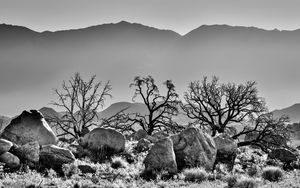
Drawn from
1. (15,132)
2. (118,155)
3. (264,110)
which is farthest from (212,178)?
(264,110)

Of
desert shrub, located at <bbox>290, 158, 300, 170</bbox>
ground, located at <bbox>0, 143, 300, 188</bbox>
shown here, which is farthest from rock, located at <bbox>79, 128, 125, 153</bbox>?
desert shrub, located at <bbox>290, 158, 300, 170</bbox>

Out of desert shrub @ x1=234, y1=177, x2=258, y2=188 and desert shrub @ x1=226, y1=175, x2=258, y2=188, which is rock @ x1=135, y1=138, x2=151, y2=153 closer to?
desert shrub @ x1=226, y1=175, x2=258, y2=188

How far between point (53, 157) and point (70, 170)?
174 centimetres

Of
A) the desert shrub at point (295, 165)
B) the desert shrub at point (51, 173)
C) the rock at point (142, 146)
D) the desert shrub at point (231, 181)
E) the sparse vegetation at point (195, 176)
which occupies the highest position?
the desert shrub at point (51, 173)

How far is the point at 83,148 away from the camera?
2794cm

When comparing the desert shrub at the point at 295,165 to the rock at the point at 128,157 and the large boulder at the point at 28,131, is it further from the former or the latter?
the large boulder at the point at 28,131

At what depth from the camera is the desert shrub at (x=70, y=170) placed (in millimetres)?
20703

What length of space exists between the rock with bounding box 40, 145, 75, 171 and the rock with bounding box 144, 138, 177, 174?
168 inches

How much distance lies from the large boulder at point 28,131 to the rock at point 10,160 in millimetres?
3432

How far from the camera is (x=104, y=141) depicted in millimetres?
27812

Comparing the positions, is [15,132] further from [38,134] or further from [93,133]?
[93,133]

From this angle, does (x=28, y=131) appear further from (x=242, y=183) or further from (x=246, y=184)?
(x=246, y=184)

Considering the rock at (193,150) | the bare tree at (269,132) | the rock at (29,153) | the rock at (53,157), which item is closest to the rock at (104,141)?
the rock at (193,150)

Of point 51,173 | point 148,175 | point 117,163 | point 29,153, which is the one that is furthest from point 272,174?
point 29,153
